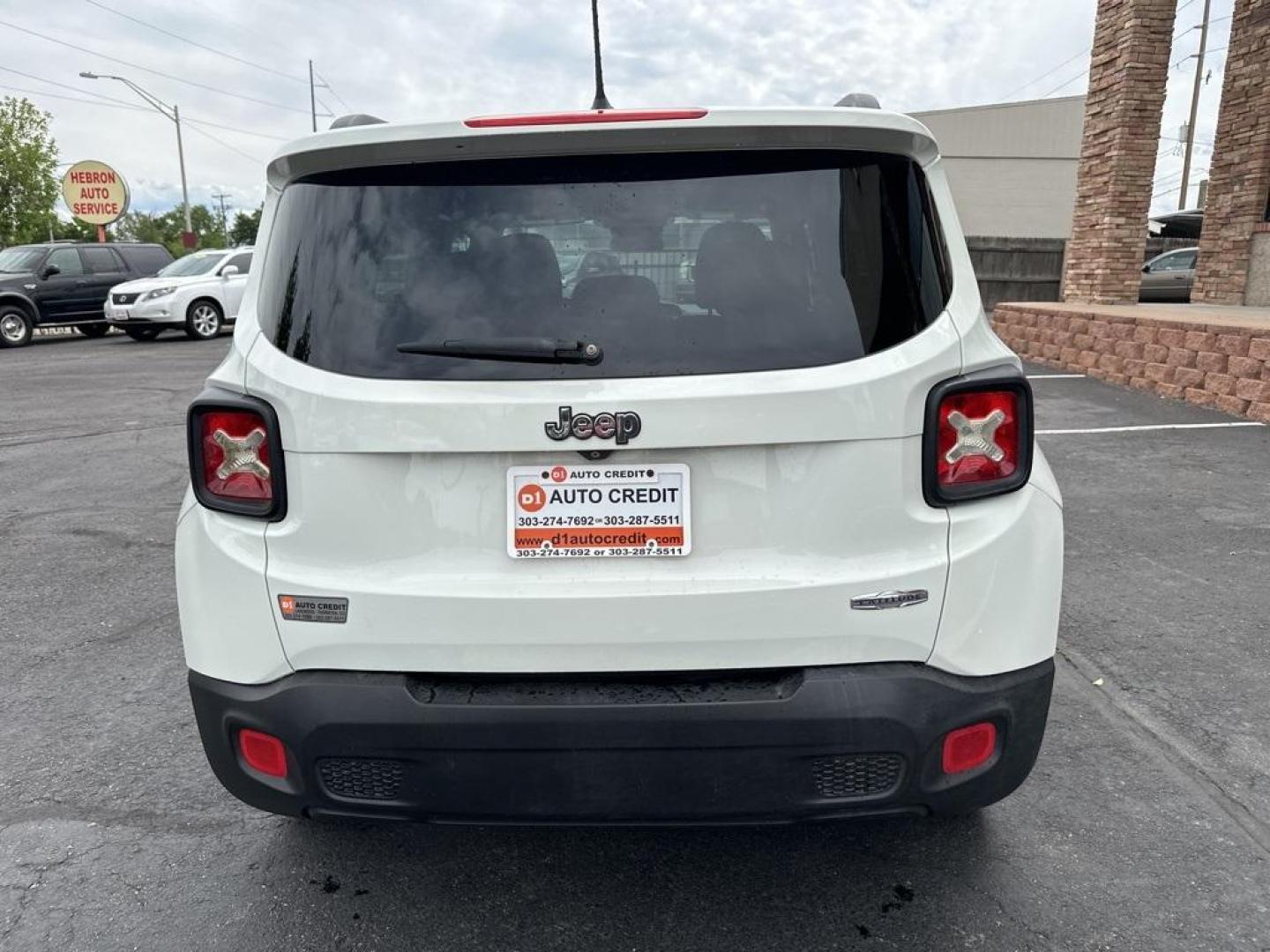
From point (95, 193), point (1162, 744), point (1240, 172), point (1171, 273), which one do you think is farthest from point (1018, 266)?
point (95, 193)

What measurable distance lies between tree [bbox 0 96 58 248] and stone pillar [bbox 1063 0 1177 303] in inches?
1208

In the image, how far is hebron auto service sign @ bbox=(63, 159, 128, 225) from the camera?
93.3ft

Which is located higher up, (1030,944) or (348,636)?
(348,636)

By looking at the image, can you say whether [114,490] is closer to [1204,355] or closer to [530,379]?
[530,379]

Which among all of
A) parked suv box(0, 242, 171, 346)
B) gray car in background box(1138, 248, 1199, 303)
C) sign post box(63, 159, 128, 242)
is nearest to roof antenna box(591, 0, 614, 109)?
parked suv box(0, 242, 171, 346)

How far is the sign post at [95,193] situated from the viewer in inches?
1119

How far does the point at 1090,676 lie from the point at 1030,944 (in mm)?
1612

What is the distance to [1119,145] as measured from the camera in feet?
40.4

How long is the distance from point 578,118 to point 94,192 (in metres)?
32.4

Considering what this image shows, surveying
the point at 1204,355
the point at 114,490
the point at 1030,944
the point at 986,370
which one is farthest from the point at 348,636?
the point at 1204,355

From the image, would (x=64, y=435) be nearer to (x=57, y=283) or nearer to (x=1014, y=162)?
(x=57, y=283)

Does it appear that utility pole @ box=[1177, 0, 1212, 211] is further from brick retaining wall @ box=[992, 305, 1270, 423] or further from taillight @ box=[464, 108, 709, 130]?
taillight @ box=[464, 108, 709, 130]

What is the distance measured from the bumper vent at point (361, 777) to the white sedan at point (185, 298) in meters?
16.9

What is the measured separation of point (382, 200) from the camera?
203cm
